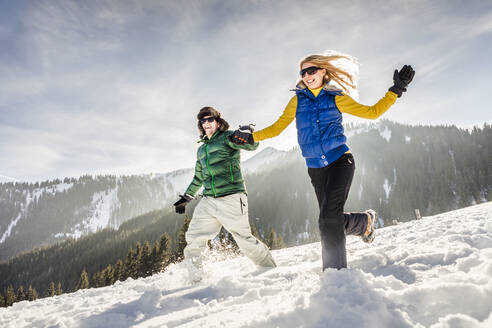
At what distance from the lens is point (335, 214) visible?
101 inches

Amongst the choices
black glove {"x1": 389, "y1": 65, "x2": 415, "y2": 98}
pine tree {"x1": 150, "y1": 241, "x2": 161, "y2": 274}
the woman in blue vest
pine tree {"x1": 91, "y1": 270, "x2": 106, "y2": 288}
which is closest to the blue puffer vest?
the woman in blue vest

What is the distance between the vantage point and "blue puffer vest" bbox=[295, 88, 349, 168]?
9.30 feet

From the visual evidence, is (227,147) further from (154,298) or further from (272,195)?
(272,195)

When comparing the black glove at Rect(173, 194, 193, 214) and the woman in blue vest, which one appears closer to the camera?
the woman in blue vest

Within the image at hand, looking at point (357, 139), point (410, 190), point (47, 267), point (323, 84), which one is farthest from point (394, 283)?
point (357, 139)

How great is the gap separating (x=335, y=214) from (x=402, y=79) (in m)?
1.74

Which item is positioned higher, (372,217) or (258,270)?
(372,217)

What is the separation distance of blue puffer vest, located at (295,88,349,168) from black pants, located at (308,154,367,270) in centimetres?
11

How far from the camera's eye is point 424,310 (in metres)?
1.36

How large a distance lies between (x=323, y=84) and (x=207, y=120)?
Answer: 1896 millimetres

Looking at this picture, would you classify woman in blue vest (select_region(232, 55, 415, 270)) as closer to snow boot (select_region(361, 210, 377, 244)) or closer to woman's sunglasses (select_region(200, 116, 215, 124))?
snow boot (select_region(361, 210, 377, 244))

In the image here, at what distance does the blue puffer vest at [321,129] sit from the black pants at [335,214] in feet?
0.36

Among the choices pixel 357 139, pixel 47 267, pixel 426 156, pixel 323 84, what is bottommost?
pixel 47 267

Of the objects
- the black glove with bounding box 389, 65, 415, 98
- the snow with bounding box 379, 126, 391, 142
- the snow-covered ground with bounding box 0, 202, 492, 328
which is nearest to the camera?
the snow-covered ground with bounding box 0, 202, 492, 328
